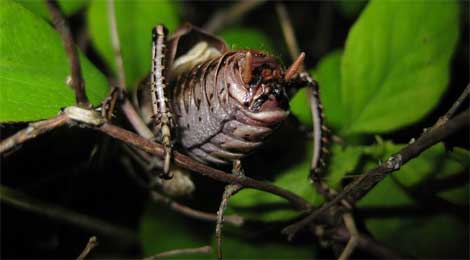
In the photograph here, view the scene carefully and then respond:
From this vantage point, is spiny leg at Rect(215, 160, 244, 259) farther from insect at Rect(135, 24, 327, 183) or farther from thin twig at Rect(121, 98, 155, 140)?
thin twig at Rect(121, 98, 155, 140)

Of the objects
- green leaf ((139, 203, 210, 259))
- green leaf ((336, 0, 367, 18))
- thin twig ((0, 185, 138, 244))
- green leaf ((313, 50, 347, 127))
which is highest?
green leaf ((336, 0, 367, 18))

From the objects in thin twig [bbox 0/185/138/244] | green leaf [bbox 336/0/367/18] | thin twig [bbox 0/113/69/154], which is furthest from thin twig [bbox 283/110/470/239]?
green leaf [bbox 336/0/367/18]

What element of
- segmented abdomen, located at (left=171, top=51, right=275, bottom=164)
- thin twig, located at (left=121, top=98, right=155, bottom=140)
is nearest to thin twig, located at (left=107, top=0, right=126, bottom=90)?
thin twig, located at (left=121, top=98, right=155, bottom=140)

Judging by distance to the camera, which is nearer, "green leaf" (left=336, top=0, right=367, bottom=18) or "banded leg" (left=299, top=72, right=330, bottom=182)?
"banded leg" (left=299, top=72, right=330, bottom=182)

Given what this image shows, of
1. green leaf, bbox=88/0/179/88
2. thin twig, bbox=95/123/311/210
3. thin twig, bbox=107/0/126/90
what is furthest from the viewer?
green leaf, bbox=88/0/179/88

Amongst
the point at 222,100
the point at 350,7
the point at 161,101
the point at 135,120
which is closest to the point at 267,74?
the point at 222,100

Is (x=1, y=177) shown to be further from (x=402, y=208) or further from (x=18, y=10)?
(x=402, y=208)

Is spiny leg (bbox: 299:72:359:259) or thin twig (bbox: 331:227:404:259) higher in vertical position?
spiny leg (bbox: 299:72:359:259)

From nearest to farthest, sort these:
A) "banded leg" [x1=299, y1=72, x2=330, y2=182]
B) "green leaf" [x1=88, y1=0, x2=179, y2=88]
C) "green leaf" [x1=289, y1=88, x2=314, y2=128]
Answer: "banded leg" [x1=299, y1=72, x2=330, y2=182] < "green leaf" [x1=289, y1=88, x2=314, y2=128] < "green leaf" [x1=88, y1=0, x2=179, y2=88]
